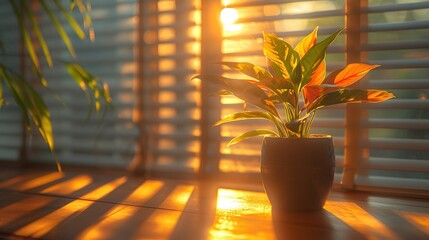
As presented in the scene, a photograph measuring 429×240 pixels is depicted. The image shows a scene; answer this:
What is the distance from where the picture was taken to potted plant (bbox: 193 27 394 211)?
1.25 m

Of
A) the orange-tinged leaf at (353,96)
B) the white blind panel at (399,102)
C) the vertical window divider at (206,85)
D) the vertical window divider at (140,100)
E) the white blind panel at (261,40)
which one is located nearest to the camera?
the orange-tinged leaf at (353,96)

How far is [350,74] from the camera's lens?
129 centimetres

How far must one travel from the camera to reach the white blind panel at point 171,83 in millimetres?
2076

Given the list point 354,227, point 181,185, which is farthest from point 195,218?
point 181,185

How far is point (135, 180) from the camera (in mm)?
1986

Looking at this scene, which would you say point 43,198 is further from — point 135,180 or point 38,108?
point 38,108

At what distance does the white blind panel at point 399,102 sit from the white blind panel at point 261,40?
128 millimetres

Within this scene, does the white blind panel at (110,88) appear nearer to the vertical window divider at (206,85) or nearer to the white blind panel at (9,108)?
the white blind panel at (9,108)

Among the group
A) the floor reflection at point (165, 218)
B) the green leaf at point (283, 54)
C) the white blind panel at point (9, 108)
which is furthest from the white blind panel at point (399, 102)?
the white blind panel at point (9, 108)

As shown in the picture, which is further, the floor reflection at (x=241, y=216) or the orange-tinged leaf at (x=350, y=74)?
the orange-tinged leaf at (x=350, y=74)

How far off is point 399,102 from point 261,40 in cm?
64

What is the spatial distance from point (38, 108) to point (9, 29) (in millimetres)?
1729

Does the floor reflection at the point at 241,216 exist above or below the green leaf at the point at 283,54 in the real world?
below

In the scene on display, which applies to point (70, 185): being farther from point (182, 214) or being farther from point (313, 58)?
point (313, 58)
